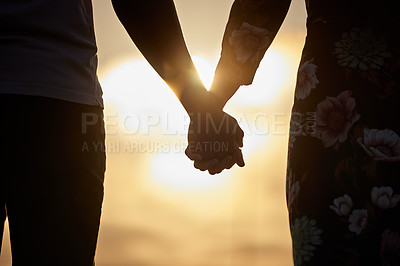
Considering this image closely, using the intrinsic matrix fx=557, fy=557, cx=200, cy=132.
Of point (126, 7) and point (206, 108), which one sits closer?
point (126, 7)

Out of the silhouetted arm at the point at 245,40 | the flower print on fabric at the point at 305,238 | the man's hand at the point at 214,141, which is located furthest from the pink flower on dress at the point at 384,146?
the silhouetted arm at the point at 245,40

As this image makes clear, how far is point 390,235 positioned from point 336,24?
2.10 ft

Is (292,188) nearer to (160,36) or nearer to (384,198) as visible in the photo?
(384,198)

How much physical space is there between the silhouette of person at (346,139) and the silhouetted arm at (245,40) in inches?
15.9

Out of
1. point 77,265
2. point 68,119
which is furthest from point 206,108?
point 77,265

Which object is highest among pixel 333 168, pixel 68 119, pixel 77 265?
pixel 68 119

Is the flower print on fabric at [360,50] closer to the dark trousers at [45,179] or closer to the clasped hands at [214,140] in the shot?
the clasped hands at [214,140]

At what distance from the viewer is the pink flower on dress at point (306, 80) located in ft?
5.51

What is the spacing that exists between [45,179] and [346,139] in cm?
85

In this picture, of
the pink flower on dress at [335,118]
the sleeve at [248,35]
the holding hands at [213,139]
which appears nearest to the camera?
the pink flower on dress at [335,118]

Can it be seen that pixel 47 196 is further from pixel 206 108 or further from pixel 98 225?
pixel 206 108

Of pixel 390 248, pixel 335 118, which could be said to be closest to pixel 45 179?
pixel 335 118

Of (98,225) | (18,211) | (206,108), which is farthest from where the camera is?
(206,108)

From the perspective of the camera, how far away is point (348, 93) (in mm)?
1627
